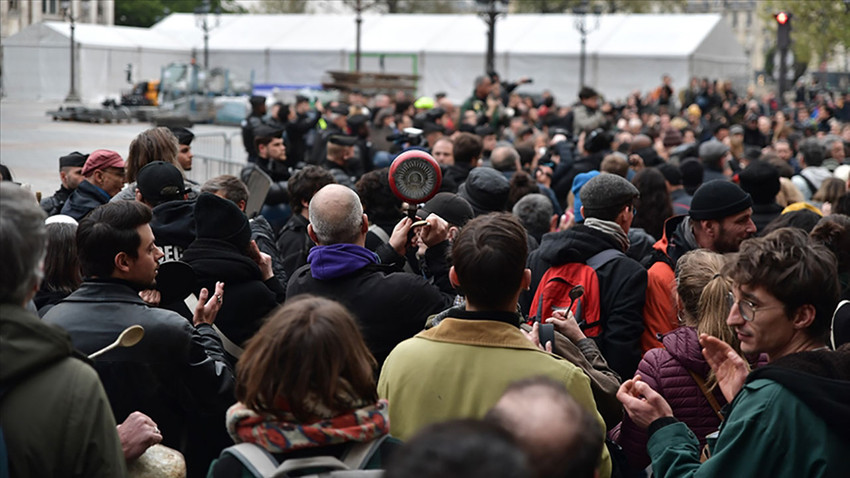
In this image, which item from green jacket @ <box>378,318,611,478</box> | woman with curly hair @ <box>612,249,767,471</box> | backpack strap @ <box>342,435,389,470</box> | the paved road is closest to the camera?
backpack strap @ <box>342,435,389,470</box>

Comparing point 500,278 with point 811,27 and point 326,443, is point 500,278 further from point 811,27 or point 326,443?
point 811,27

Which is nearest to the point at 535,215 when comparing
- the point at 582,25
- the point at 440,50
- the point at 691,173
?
the point at 691,173

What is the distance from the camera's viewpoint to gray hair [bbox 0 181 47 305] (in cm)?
260

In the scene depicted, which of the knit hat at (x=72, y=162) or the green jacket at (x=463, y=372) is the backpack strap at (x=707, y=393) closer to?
the green jacket at (x=463, y=372)

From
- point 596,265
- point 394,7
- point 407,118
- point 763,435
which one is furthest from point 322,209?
Result: point 394,7

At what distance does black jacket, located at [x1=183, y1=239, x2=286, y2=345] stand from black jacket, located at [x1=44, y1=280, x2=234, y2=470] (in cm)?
87

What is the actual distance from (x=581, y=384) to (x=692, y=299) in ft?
3.93

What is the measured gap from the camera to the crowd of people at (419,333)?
256cm

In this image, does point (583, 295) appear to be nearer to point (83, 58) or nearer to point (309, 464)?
point (309, 464)

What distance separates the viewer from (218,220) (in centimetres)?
490

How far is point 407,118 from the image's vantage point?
15.4 meters

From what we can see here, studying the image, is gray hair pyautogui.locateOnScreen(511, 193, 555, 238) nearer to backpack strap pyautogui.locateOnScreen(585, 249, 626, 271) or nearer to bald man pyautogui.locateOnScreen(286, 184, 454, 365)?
backpack strap pyautogui.locateOnScreen(585, 249, 626, 271)

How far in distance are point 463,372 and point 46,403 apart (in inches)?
50.4

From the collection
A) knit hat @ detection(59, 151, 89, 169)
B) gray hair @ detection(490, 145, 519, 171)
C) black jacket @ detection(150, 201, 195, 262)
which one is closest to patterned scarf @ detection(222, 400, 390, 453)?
black jacket @ detection(150, 201, 195, 262)
